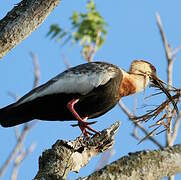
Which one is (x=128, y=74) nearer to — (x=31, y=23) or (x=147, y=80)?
(x=147, y=80)

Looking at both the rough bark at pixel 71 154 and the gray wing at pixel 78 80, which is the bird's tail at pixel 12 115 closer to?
the gray wing at pixel 78 80

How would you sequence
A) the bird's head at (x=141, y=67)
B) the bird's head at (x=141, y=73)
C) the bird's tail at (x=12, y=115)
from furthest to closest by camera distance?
the bird's head at (x=141, y=67)
the bird's head at (x=141, y=73)
the bird's tail at (x=12, y=115)

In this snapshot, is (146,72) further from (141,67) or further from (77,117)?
(77,117)

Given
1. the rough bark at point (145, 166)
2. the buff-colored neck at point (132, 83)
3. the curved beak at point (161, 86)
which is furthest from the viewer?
the buff-colored neck at point (132, 83)

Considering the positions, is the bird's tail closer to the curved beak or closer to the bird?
the bird

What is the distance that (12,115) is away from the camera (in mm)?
6211

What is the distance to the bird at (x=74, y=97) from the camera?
20.5 feet

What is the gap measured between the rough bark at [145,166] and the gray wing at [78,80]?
302 centimetres

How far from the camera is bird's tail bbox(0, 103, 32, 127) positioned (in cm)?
613

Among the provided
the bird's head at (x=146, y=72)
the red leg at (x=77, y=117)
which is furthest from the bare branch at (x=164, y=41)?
the red leg at (x=77, y=117)

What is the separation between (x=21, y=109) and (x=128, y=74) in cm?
153

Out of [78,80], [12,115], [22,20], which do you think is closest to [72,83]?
[78,80]

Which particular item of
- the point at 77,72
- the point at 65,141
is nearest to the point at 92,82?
the point at 77,72

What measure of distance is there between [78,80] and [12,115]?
799 millimetres
